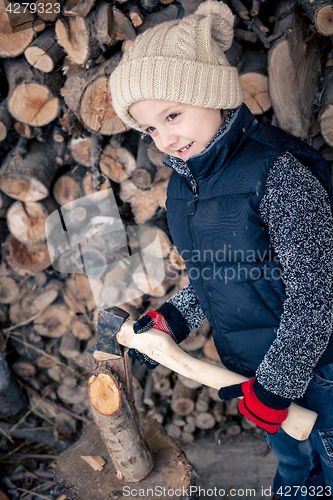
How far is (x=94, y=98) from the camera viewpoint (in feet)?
5.96

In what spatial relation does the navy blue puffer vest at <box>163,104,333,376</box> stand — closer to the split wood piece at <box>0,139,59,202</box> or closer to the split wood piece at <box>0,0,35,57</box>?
the split wood piece at <box>0,139,59,202</box>

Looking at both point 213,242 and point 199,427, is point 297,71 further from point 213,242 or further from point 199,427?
point 199,427

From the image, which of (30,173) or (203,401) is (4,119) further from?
(203,401)

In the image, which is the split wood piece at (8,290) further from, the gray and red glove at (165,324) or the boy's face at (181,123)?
the boy's face at (181,123)

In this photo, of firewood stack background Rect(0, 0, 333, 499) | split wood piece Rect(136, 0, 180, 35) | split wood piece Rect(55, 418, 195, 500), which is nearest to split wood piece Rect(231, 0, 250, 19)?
firewood stack background Rect(0, 0, 333, 499)

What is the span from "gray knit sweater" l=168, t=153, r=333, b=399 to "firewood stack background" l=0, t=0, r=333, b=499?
75 centimetres

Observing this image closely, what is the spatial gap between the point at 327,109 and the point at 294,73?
0.75ft

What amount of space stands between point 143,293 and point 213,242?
1182 mm

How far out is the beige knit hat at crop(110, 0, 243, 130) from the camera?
1047 mm

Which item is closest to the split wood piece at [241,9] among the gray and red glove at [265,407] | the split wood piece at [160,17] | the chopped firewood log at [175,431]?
the split wood piece at [160,17]

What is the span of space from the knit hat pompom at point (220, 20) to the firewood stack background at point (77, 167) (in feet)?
1.45

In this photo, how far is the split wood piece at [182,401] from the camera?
7.83ft

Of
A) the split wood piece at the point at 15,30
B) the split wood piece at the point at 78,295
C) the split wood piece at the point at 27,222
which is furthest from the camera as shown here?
the split wood piece at the point at 78,295

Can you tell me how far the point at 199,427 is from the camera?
243 centimetres
